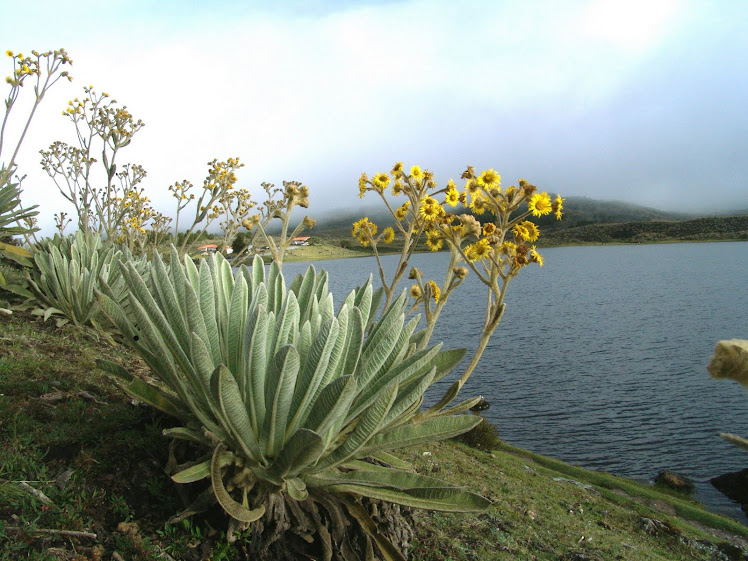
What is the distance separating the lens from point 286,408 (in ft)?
6.78

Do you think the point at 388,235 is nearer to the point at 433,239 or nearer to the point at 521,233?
the point at 433,239

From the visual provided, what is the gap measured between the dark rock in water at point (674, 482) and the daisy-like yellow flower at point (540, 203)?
10.5 m

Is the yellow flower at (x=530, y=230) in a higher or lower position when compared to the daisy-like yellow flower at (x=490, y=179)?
lower

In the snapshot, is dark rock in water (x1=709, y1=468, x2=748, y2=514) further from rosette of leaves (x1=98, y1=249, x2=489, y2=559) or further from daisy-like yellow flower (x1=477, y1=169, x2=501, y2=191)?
rosette of leaves (x1=98, y1=249, x2=489, y2=559)

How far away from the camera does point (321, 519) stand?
2.32m

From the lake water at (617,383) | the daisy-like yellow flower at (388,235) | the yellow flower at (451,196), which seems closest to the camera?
the yellow flower at (451,196)

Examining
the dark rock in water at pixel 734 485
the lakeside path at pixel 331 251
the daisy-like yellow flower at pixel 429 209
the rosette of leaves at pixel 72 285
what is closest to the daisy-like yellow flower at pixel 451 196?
the daisy-like yellow flower at pixel 429 209

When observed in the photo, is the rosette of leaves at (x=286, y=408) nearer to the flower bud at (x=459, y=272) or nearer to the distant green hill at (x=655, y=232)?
the flower bud at (x=459, y=272)

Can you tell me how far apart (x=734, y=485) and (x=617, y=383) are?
6.27 m

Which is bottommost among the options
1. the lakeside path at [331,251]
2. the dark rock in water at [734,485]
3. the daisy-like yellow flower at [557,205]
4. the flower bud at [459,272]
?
the dark rock in water at [734,485]

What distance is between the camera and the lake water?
43.1 ft

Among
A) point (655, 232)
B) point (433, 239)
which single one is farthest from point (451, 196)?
point (655, 232)

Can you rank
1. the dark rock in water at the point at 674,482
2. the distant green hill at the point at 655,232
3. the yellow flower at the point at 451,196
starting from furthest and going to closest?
the distant green hill at the point at 655,232, the dark rock in water at the point at 674,482, the yellow flower at the point at 451,196

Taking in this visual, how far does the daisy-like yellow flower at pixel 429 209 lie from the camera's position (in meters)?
3.94
